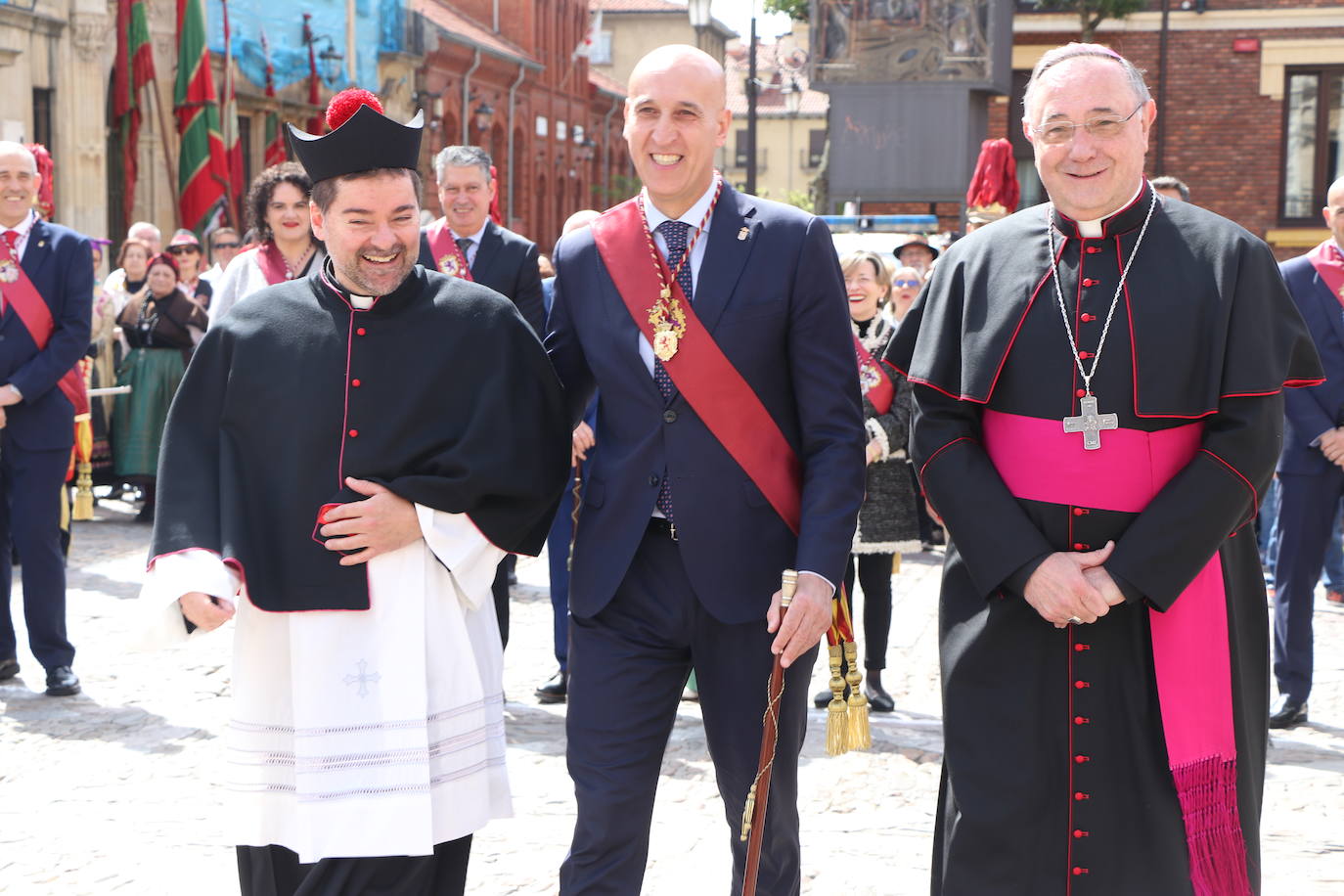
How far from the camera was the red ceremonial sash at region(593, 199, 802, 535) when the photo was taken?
3.77 metres

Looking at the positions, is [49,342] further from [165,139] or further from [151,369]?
[165,139]

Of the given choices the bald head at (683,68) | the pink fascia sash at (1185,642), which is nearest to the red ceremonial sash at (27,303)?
the bald head at (683,68)

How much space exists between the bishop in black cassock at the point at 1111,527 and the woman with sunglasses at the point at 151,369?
9.21 meters

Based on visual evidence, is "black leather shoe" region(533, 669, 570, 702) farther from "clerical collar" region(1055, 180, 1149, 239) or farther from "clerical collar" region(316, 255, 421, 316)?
"clerical collar" region(1055, 180, 1149, 239)

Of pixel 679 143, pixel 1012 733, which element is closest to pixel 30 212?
pixel 679 143

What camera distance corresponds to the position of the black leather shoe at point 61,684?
22.7ft

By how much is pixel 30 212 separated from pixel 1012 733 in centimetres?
520

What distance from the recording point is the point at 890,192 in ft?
72.5

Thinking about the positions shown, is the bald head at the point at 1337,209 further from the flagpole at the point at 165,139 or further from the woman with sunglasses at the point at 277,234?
the flagpole at the point at 165,139

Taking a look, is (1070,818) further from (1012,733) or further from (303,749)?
(303,749)

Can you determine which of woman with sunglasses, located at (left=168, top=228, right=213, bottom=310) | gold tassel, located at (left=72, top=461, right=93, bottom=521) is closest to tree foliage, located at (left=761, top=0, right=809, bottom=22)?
woman with sunglasses, located at (left=168, top=228, right=213, bottom=310)

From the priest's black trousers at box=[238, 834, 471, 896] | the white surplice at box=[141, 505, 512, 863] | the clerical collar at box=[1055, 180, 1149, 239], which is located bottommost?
the priest's black trousers at box=[238, 834, 471, 896]

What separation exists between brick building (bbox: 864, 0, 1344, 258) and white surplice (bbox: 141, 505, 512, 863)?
77.8ft

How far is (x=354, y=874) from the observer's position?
3.75 m
